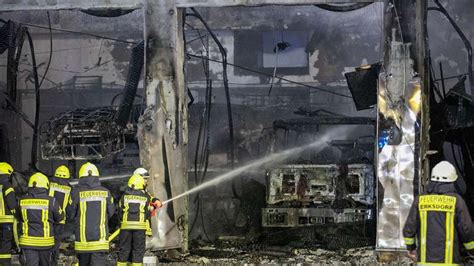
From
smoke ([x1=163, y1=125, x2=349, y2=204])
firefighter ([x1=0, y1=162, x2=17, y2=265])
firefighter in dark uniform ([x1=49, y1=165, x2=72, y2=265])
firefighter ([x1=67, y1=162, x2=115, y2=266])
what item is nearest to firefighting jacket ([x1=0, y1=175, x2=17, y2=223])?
firefighter ([x1=0, y1=162, x2=17, y2=265])

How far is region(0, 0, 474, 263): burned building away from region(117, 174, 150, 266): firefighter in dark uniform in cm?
156

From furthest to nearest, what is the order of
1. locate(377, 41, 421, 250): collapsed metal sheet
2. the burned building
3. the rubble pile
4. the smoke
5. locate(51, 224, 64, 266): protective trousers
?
the smoke
the rubble pile
the burned building
locate(377, 41, 421, 250): collapsed metal sheet
locate(51, 224, 64, 266): protective trousers

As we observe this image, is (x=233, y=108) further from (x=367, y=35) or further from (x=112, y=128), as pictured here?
(x=112, y=128)

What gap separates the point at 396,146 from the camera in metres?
11.3

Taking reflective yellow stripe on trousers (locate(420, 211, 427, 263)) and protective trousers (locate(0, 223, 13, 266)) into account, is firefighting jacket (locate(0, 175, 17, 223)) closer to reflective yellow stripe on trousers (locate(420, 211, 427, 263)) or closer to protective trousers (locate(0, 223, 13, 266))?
protective trousers (locate(0, 223, 13, 266))

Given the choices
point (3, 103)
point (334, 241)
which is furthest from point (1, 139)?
point (334, 241)

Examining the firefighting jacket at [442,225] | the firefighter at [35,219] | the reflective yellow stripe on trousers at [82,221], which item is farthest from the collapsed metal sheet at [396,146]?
the firefighter at [35,219]

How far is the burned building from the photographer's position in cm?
1140

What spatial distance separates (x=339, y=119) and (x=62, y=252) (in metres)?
7.58

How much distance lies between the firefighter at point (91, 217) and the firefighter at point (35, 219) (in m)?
0.45

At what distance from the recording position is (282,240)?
14219mm

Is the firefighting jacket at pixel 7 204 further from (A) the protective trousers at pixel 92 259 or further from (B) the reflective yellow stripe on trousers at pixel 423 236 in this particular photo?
(B) the reflective yellow stripe on trousers at pixel 423 236

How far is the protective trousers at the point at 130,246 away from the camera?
34.0 feet

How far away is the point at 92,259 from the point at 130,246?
2.25 ft
